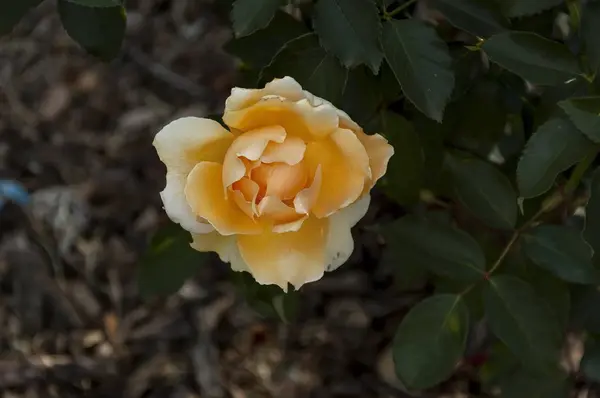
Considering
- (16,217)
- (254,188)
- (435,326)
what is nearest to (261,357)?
(16,217)

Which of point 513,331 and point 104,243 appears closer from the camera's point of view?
point 513,331

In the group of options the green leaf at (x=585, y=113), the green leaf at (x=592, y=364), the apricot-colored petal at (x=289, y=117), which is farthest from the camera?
the green leaf at (x=592, y=364)

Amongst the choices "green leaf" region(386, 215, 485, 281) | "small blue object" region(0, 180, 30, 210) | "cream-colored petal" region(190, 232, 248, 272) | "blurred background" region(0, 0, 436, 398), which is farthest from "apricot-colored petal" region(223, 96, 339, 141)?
"small blue object" region(0, 180, 30, 210)

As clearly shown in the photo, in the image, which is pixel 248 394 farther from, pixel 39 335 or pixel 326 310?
pixel 39 335

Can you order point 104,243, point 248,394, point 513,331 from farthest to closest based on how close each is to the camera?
point 104,243
point 248,394
point 513,331

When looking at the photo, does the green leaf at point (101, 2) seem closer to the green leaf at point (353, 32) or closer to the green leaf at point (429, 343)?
the green leaf at point (353, 32)

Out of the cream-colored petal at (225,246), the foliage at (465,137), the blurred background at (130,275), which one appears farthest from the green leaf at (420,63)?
the blurred background at (130,275)
